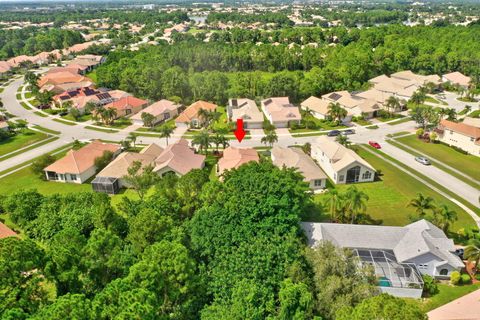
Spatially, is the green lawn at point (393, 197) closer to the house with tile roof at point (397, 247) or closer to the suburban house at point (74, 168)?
the house with tile roof at point (397, 247)

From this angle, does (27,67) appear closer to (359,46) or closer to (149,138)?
(149,138)

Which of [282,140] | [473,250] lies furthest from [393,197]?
[282,140]

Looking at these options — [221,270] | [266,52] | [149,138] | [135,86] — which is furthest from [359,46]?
[221,270]

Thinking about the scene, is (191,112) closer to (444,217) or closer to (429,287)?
(444,217)

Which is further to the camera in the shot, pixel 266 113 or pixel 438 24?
pixel 438 24

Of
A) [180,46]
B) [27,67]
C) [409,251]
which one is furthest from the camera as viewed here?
[27,67]

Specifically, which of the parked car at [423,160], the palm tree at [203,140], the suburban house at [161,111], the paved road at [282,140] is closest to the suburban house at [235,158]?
the palm tree at [203,140]

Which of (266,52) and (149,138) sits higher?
(266,52)
